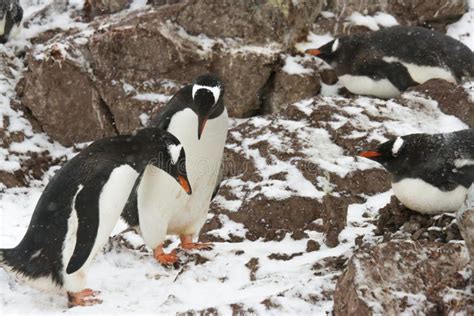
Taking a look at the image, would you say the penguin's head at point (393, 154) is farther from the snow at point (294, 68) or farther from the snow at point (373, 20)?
the snow at point (373, 20)

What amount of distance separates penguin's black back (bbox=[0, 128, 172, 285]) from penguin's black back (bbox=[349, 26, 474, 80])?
4030 millimetres

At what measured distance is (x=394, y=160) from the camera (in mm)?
4836

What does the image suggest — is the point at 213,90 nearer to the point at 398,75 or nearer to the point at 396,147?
the point at 396,147

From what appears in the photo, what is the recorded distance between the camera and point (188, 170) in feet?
16.6

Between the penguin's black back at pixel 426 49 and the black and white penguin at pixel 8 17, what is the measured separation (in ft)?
12.6

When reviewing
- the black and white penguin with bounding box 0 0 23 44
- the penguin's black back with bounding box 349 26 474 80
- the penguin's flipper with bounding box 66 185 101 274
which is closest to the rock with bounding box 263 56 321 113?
the penguin's black back with bounding box 349 26 474 80

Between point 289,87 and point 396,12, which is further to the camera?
point 396,12

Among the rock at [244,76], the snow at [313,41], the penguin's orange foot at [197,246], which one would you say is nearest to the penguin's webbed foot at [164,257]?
the penguin's orange foot at [197,246]

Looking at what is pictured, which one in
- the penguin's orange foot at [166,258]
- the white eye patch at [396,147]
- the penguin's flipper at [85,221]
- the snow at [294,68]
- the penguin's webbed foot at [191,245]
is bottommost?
the snow at [294,68]

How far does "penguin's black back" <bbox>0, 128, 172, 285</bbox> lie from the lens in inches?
166

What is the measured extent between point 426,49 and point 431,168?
321cm

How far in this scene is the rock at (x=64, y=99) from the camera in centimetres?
838

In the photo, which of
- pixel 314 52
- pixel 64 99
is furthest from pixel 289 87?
pixel 64 99

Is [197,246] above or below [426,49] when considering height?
above
